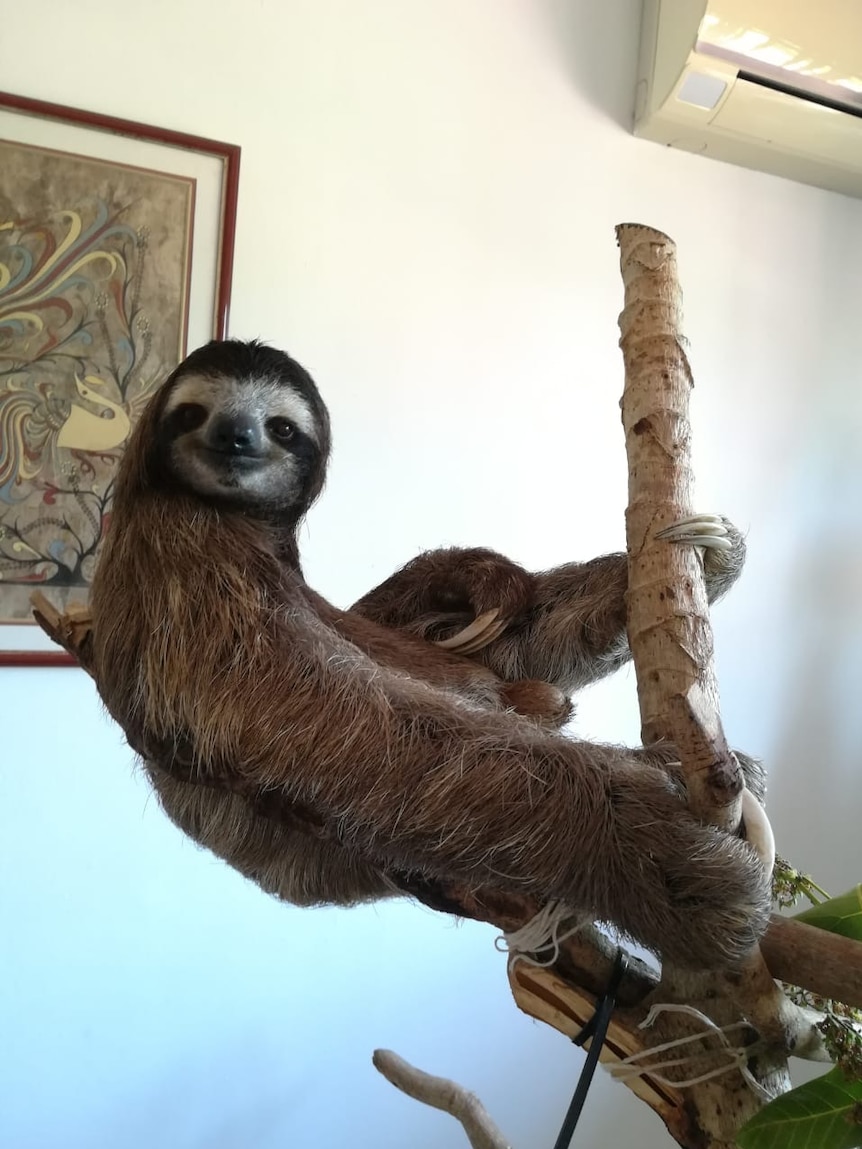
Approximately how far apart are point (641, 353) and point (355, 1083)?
2.90m

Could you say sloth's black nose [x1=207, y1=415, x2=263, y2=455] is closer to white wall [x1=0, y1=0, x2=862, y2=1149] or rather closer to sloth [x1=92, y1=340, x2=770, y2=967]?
sloth [x1=92, y1=340, x2=770, y2=967]

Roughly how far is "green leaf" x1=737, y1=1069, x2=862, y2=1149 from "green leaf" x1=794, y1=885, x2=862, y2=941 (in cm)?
19

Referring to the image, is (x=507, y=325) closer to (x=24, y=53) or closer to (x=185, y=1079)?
(x=24, y=53)

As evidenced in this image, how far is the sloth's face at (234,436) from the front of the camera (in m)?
1.24

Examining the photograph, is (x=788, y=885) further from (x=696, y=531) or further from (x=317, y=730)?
(x=317, y=730)

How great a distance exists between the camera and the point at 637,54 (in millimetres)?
3568

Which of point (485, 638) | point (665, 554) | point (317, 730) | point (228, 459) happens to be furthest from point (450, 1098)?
point (228, 459)

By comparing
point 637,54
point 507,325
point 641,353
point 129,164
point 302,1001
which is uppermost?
point 637,54

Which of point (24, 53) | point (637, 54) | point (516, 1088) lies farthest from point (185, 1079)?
point (637, 54)

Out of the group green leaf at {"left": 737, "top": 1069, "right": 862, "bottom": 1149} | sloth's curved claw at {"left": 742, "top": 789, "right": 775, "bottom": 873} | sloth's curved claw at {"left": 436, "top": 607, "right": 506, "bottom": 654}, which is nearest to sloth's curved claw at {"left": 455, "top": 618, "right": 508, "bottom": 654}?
sloth's curved claw at {"left": 436, "top": 607, "right": 506, "bottom": 654}

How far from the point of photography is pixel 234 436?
1219mm

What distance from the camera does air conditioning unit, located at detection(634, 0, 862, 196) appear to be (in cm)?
314

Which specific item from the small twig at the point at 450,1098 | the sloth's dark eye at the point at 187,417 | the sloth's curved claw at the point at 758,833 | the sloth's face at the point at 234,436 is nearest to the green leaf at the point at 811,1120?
the sloth's curved claw at the point at 758,833

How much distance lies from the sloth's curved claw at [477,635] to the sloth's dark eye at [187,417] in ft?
1.86
